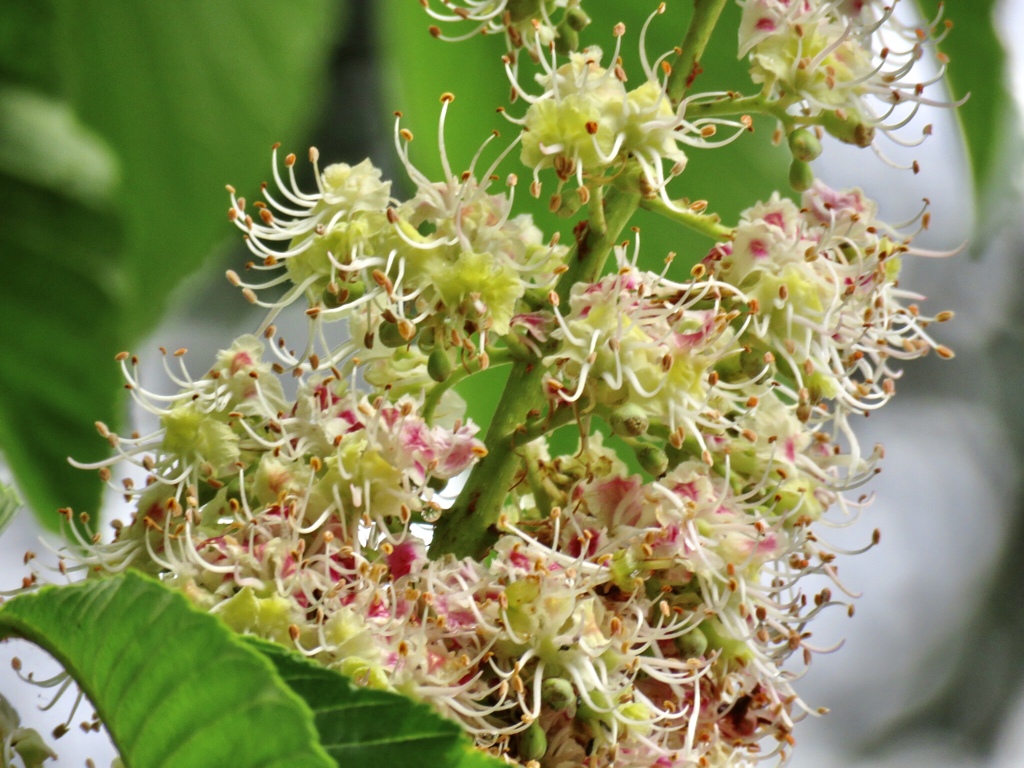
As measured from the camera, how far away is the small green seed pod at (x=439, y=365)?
681 millimetres

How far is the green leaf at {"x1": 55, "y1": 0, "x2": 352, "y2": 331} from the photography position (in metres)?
0.26

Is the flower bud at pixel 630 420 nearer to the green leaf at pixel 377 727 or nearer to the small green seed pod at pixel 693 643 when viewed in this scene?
the small green seed pod at pixel 693 643

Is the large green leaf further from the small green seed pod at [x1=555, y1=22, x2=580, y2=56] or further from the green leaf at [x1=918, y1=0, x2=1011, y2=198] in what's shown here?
the small green seed pod at [x1=555, y1=22, x2=580, y2=56]

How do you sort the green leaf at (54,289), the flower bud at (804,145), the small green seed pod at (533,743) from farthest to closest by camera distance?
the flower bud at (804,145) → the small green seed pod at (533,743) → the green leaf at (54,289)

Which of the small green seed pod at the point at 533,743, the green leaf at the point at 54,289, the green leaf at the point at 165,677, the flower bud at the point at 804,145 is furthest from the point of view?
the flower bud at the point at 804,145

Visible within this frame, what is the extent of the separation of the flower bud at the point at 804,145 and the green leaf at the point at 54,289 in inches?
22.0

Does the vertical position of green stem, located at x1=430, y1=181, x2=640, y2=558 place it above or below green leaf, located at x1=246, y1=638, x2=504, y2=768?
above

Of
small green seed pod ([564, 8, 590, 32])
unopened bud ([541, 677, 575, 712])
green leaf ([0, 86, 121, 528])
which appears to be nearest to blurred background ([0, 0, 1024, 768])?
green leaf ([0, 86, 121, 528])

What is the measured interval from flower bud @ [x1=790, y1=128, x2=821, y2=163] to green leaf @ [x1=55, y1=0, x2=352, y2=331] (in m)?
0.50

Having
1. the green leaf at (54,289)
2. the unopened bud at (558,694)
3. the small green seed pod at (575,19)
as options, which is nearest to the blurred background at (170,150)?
the green leaf at (54,289)

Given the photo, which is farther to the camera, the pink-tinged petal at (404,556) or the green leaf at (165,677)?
the pink-tinged petal at (404,556)

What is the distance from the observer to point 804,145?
2.44 feet

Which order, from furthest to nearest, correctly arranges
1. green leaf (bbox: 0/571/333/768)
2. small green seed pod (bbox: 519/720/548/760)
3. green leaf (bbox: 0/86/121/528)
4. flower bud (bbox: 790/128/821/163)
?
flower bud (bbox: 790/128/821/163) < small green seed pod (bbox: 519/720/548/760) < green leaf (bbox: 0/571/333/768) < green leaf (bbox: 0/86/121/528)

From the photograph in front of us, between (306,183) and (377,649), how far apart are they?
1542 millimetres
